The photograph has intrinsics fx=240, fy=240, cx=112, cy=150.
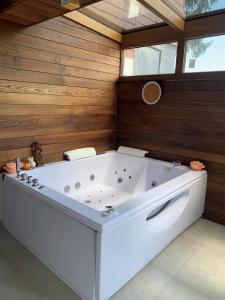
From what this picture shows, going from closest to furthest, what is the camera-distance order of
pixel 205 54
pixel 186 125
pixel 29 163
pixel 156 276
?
pixel 156 276 < pixel 29 163 < pixel 205 54 < pixel 186 125

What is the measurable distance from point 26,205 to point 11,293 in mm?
673

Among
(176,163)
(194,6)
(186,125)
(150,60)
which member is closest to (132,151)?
(176,163)

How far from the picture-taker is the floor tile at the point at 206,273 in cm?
179

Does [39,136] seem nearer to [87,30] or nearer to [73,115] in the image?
[73,115]

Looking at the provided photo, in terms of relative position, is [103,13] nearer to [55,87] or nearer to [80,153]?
[55,87]

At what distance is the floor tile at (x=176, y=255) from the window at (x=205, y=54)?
1.81m

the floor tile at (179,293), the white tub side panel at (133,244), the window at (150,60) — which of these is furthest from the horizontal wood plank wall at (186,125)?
the floor tile at (179,293)

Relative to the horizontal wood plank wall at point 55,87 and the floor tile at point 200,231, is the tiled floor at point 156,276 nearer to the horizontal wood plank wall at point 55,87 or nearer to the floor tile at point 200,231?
the floor tile at point 200,231

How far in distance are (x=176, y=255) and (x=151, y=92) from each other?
6.37ft

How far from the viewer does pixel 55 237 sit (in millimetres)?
1818

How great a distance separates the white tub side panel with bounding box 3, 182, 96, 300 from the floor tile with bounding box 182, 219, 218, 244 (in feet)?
4.14

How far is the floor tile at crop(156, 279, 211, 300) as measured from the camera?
5.58 feet

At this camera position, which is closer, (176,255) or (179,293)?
(179,293)

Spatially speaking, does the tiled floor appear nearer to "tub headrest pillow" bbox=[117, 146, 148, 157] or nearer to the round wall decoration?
"tub headrest pillow" bbox=[117, 146, 148, 157]
